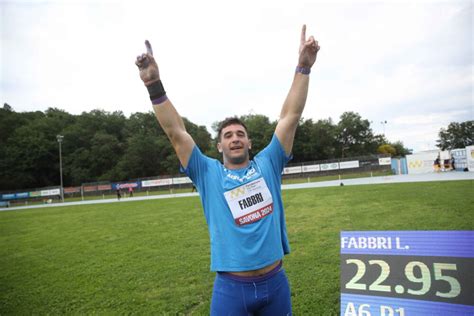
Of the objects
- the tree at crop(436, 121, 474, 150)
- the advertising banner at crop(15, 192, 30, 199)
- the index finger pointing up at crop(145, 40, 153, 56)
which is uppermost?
the tree at crop(436, 121, 474, 150)

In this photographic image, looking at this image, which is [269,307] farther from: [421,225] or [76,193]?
[76,193]

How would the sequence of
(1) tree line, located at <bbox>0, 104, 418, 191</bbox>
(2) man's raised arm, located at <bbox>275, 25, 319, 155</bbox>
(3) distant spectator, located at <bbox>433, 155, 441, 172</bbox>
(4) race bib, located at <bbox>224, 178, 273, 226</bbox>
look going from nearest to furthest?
(4) race bib, located at <bbox>224, 178, 273, 226</bbox>
(2) man's raised arm, located at <bbox>275, 25, 319, 155</bbox>
(3) distant spectator, located at <bbox>433, 155, 441, 172</bbox>
(1) tree line, located at <bbox>0, 104, 418, 191</bbox>

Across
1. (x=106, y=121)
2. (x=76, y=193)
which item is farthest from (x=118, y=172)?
(x=106, y=121)

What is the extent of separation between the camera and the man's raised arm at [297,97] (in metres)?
2.46

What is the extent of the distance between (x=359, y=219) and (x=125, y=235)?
27.6 feet

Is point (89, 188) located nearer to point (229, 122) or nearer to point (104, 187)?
point (104, 187)

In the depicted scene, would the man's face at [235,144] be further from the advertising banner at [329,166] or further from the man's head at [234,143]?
the advertising banner at [329,166]

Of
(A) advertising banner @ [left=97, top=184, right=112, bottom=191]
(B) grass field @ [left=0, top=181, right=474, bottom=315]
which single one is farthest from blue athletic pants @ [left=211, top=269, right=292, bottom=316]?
(A) advertising banner @ [left=97, top=184, right=112, bottom=191]

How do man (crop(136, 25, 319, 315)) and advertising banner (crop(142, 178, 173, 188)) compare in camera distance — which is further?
advertising banner (crop(142, 178, 173, 188))

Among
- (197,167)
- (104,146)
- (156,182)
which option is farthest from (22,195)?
(197,167)

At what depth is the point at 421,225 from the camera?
7.54 metres

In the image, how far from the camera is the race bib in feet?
6.94

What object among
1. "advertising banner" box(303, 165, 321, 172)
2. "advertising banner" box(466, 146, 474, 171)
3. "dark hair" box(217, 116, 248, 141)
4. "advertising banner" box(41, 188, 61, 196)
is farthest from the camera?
"advertising banner" box(41, 188, 61, 196)

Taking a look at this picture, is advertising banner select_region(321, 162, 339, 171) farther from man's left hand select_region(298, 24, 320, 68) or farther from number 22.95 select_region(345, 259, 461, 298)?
man's left hand select_region(298, 24, 320, 68)
